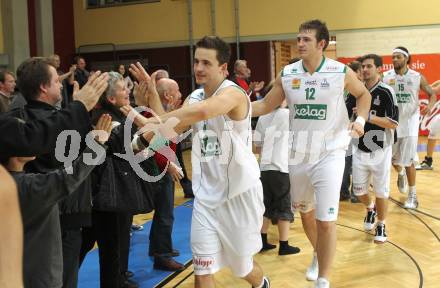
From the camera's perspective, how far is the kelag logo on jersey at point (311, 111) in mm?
4555

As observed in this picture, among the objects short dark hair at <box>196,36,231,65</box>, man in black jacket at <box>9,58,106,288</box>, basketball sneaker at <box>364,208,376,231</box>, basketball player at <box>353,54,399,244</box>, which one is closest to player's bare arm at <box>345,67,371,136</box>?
basketball player at <box>353,54,399,244</box>

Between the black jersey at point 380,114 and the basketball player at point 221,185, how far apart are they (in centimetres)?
285

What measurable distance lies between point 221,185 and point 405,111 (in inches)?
224

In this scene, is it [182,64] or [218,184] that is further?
[182,64]

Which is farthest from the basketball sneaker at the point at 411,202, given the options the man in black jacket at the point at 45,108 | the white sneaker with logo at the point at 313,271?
the man in black jacket at the point at 45,108

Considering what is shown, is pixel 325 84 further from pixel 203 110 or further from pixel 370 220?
pixel 370 220

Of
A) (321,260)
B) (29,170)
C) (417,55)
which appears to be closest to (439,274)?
(321,260)

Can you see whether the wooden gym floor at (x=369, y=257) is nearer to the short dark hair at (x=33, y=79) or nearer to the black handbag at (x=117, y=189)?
the black handbag at (x=117, y=189)

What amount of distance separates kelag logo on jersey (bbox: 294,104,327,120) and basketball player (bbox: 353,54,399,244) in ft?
5.37

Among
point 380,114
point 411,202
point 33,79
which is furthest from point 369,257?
point 33,79

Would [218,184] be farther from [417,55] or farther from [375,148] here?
[417,55]

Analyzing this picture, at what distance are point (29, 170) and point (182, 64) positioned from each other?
14619 mm

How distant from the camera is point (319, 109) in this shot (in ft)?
15.0

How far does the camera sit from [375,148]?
6188 millimetres
